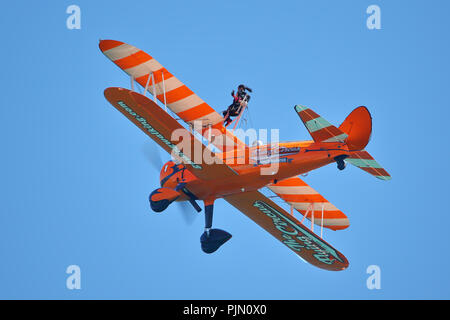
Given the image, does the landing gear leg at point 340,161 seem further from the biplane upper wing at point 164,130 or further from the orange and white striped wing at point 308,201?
the orange and white striped wing at point 308,201

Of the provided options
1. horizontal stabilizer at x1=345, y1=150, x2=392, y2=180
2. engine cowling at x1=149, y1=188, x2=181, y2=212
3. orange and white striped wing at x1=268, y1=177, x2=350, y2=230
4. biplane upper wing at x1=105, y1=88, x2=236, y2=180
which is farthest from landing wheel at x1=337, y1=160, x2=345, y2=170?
engine cowling at x1=149, y1=188, x2=181, y2=212

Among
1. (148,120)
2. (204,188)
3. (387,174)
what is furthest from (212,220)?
(387,174)

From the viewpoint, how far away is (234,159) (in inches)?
742

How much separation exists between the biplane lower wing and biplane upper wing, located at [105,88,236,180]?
5.88 ft

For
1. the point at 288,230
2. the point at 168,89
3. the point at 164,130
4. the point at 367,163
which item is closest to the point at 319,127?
the point at 367,163

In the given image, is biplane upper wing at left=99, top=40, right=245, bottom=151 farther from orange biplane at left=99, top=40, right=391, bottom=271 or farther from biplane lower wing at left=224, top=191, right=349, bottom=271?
biplane lower wing at left=224, top=191, right=349, bottom=271

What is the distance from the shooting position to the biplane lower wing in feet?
66.8

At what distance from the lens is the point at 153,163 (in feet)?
63.1

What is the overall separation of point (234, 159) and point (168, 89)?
335 centimetres

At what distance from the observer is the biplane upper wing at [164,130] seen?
1728 cm

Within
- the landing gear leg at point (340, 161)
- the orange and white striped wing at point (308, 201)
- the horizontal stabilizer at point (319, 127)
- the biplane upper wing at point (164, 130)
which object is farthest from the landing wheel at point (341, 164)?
the orange and white striped wing at point (308, 201)

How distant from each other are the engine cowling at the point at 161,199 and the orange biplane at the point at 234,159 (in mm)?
25

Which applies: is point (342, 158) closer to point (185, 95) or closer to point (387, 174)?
point (387, 174)

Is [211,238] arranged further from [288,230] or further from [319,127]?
[319,127]
